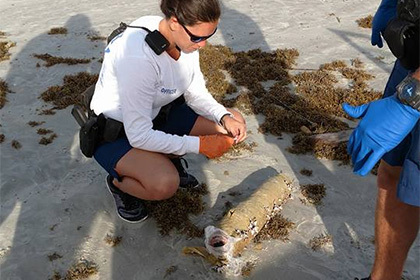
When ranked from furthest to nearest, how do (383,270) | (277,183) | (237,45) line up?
(237,45), (277,183), (383,270)

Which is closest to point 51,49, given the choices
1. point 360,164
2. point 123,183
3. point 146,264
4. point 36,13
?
point 36,13

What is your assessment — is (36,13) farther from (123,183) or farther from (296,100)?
(123,183)

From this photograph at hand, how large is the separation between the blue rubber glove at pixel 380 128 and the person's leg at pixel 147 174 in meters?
1.38

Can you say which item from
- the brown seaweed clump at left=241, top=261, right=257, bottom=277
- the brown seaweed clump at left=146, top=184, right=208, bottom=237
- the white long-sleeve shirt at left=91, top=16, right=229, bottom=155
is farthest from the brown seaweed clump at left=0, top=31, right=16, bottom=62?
the brown seaweed clump at left=241, top=261, right=257, bottom=277

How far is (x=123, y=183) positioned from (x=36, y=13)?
282 inches

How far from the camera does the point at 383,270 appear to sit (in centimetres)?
245

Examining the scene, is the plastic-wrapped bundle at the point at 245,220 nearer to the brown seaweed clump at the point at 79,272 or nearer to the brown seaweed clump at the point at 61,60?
the brown seaweed clump at the point at 79,272

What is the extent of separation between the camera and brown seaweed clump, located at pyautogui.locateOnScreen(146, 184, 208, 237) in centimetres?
325

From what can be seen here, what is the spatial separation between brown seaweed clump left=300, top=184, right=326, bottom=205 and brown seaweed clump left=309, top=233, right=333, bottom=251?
39cm

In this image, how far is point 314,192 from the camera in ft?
11.8

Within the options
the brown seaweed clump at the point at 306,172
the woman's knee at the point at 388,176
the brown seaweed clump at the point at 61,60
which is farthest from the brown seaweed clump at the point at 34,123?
the woman's knee at the point at 388,176

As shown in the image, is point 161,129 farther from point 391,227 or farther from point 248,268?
point 391,227

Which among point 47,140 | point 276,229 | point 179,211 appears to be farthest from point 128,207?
point 47,140

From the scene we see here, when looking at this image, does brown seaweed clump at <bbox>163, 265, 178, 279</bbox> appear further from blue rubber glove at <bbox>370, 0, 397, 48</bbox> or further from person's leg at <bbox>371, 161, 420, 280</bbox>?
blue rubber glove at <bbox>370, 0, 397, 48</bbox>
